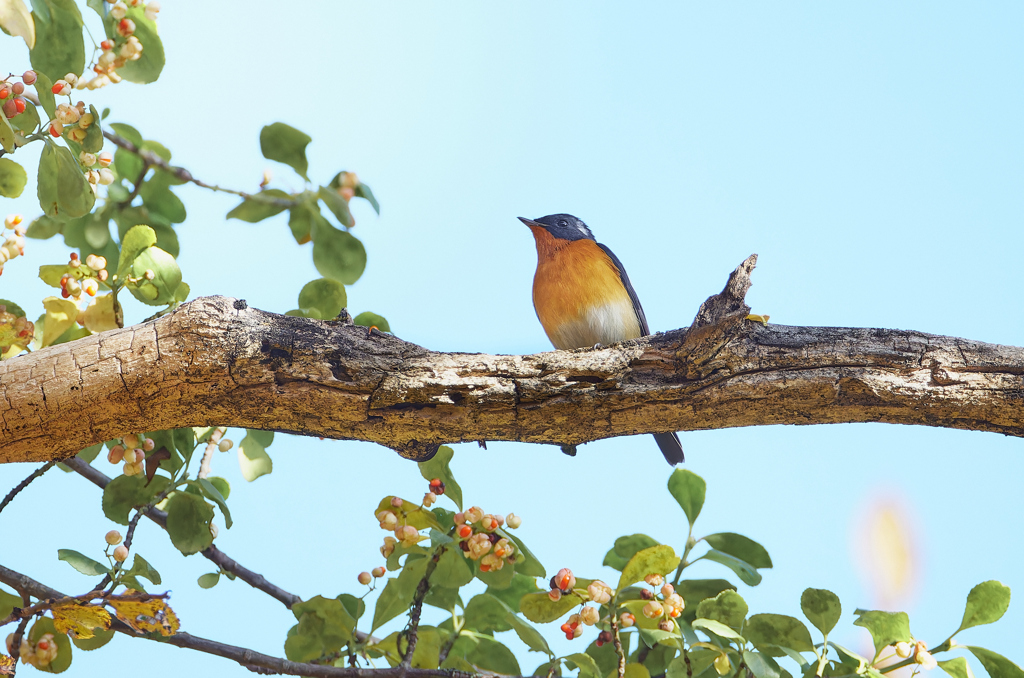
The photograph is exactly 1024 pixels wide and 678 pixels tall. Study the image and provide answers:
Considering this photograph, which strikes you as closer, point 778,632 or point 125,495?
point 778,632

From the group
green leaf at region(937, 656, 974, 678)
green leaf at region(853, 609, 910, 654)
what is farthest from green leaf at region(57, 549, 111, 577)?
green leaf at region(937, 656, 974, 678)

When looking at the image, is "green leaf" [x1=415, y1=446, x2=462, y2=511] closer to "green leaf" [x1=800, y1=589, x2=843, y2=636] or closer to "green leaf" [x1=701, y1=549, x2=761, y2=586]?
"green leaf" [x1=701, y1=549, x2=761, y2=586]

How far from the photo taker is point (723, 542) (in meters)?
1.86

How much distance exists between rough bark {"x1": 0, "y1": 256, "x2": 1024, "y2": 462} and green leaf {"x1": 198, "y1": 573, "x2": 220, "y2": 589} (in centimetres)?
54

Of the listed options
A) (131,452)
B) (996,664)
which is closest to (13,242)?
(131,452)

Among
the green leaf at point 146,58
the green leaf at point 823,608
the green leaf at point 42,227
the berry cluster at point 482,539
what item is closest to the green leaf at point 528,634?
the berry cluster at point 482,539

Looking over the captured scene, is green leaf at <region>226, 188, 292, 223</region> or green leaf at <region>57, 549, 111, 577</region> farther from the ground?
green leaf at <region>226, 188, 292, 223</region>

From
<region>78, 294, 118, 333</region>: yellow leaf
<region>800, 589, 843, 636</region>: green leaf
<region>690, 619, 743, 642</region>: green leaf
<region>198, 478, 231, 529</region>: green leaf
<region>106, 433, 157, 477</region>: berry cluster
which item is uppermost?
<region>78, 294, 118, 333</region>: yellow leaf

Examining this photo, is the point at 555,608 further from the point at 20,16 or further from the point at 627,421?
the point at 20,16

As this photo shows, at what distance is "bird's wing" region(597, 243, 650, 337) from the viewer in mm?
2941

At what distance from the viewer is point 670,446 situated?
263 centimetres

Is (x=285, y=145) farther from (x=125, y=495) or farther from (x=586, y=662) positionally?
(x=586, y=662)

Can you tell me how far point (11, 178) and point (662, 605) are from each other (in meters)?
1.80

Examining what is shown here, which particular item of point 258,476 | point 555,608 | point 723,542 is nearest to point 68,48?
point 258,476
